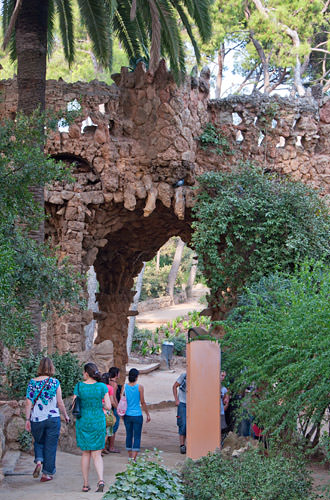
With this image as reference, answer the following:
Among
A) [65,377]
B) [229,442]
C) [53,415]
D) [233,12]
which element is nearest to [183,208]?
[65,377]

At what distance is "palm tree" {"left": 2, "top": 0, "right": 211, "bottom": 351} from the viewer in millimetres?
11188

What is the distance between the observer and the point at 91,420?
6992 millimetres

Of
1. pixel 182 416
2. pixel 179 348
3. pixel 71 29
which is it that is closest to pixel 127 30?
pixel 71 29

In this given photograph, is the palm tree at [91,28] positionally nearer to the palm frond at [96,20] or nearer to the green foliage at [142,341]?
the palm frond at [96,20]

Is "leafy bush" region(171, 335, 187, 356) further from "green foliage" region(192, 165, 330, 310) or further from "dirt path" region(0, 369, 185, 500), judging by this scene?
"green foliage" region(192, 165, 330, 310)

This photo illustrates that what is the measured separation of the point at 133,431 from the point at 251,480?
269 cm

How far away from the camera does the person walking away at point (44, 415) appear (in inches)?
283

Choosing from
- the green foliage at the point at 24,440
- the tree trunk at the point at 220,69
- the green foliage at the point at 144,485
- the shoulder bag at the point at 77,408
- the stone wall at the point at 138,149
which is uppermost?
the tree trunk at the point at 220,69

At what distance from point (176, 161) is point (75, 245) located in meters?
2.80

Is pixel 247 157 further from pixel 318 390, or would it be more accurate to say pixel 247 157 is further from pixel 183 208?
pixel 318 390

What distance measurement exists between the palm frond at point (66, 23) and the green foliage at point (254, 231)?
4.30 meters

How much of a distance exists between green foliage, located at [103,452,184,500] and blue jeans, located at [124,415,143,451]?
111 inches

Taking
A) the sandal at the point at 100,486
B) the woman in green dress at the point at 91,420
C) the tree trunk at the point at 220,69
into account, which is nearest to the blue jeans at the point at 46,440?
the woman in green dress at the point at 91,420

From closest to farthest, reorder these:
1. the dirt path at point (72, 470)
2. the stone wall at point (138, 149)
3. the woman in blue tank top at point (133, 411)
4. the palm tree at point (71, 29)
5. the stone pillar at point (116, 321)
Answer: the dirt path at point (72, 470) < the woman in blue tank top at point (133, 411) < the palm tree at point (71, 29) < the stone wall at point (138, 149) < the stone pillar at point (116, 321)
